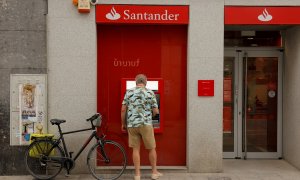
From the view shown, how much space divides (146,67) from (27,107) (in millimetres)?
2349

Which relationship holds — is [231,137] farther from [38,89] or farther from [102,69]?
[38,89]

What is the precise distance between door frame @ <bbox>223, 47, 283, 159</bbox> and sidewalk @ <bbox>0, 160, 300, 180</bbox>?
596 mm

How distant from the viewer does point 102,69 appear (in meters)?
9.08

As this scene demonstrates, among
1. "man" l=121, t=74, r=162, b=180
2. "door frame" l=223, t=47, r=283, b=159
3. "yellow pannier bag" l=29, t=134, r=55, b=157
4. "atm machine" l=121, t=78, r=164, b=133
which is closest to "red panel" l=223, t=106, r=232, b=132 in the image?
"door frame" l=223, t=47, r=283, b=159

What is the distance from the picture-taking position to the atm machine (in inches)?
352

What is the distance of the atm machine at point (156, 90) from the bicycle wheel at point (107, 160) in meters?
0.87

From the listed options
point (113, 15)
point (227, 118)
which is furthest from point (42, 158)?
point (227, 118)

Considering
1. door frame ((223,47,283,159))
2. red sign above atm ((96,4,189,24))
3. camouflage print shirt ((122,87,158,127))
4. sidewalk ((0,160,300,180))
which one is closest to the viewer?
camouflage print shirt ((122,87,158,127))

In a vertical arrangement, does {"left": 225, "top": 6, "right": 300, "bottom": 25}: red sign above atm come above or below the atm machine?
above

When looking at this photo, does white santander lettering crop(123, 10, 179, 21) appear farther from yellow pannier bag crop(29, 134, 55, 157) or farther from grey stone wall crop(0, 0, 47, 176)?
yellow pannier bag crop(29, 134, 55, 157)

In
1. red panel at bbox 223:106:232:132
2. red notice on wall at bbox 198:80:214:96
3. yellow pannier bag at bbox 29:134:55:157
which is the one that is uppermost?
red notice on wall at bbox 198:80:214:96

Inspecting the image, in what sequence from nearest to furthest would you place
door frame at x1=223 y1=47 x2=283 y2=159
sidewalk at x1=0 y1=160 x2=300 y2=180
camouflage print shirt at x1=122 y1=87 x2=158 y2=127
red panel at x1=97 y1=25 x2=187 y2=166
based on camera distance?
camouflage print shirt at x1=122 y1=87 x2=158 y2=127 < sidewalk at x1=0 y1=160 x2=300 y2=180 < red panel at x1=97 y1=25 x2=187 y2=166 < door frame at x1=223 y1=47 x2=283 y2=159

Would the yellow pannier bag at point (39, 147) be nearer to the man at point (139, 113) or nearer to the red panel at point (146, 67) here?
the red panel at point (146, 67)

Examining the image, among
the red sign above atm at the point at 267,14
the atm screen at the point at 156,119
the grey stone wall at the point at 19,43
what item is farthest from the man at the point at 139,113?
the red sign above atm at the point at 267,14
